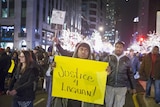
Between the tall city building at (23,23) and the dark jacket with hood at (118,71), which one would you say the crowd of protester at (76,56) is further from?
the tall city building at (23,23)

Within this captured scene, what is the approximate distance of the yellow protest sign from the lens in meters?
5.63

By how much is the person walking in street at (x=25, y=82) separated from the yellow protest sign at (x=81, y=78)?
0.53m

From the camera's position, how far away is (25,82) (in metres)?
6.01

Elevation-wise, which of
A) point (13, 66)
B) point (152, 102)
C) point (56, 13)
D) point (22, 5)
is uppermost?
point (22, 5)

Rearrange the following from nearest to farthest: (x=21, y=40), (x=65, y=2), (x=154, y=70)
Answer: (x=154, y=70), (x=21, y=40), (x=65, y=2)

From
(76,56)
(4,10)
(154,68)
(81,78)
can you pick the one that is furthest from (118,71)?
(4,10)

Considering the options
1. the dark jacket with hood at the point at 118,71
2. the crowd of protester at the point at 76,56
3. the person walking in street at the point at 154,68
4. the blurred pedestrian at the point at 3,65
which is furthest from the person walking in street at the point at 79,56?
the blurred pedestrian at the point at 3,65

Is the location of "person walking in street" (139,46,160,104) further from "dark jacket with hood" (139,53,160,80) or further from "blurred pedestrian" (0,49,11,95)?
"blurred pedestrian" (0,49,11,95)

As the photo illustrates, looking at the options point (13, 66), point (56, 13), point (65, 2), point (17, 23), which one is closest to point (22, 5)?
point (17, 23)

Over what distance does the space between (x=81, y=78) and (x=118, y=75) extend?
1.82 metres

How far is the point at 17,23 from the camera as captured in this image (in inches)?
2539

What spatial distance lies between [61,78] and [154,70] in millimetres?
6709

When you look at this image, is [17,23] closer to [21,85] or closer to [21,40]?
[21,40]

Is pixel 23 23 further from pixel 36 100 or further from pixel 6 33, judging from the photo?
pixel 36 100
